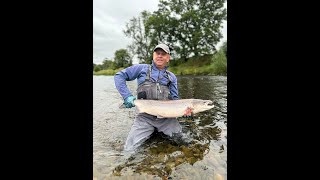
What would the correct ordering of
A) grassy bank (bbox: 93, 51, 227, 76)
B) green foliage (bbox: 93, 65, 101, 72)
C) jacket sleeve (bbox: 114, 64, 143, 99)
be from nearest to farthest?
jacket sleeve (bbox: 114, 64, 143, 99) → grassy bank (bbox: 93, 51, 227, 76) → green foliage (bbox: 93, 65, 101, 72)

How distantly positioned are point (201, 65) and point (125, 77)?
4535 cm

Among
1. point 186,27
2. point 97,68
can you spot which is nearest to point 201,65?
point 186,27

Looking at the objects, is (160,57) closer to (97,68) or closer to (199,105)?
(199,105)

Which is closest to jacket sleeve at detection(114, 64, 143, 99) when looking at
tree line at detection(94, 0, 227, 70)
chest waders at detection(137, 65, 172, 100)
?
chest waders at detection(137, 65, 172, 100)

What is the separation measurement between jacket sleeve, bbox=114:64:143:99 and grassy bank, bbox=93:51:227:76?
101ft

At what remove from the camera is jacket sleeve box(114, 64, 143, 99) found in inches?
203

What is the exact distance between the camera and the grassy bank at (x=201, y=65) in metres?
36.0

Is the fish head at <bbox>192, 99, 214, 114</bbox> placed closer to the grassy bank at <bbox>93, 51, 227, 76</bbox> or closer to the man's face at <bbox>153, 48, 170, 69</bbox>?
the man's face at <bbox>153, 48, 170, 69</bbox>

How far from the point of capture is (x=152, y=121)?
554cm
